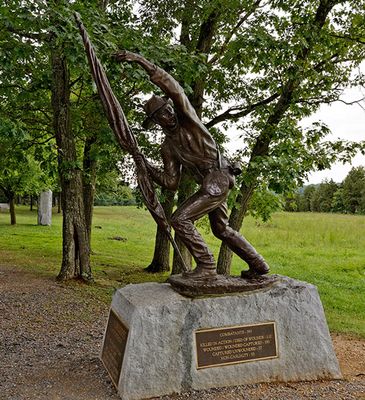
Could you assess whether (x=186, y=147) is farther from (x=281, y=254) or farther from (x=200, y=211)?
(x=281, y=254)

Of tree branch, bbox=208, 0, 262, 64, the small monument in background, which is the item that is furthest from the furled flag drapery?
tree branch, bbox=208, 0, 262, 64

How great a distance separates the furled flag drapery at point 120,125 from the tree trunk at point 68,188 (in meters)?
5.14

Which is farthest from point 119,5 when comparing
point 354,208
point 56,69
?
point 354,208

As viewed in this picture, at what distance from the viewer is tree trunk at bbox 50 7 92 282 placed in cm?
1070

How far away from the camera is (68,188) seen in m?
10.8

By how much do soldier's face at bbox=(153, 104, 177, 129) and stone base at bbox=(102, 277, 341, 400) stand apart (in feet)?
6.66

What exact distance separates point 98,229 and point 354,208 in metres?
30.5

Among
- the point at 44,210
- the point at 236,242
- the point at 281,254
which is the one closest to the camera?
the point at 236,242

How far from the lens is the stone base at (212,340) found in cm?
520

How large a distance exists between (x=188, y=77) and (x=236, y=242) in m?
4.79

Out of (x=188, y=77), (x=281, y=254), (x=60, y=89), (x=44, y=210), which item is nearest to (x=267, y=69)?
(x=188, y=77)

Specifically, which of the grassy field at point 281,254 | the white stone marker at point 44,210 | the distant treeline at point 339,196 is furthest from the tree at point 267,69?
the distant treeline at point 339,196

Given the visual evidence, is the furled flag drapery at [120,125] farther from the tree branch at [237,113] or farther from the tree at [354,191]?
the tree at [354,191]

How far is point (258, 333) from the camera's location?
18.5ft
